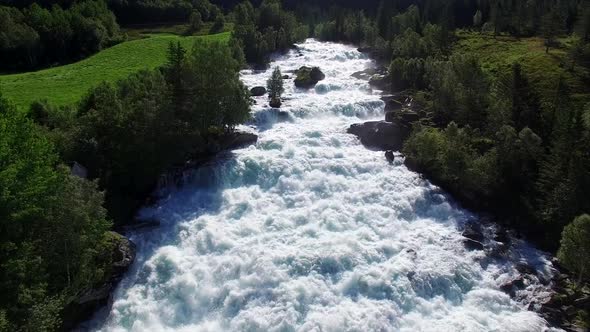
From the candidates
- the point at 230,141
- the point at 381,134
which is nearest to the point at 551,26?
the point at 381,134

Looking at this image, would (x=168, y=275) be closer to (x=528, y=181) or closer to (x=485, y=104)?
(x=528, y=181)

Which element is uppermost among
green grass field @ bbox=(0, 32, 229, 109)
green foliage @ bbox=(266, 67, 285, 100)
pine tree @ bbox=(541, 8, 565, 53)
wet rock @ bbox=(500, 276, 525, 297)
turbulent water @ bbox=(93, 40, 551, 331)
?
pine tree @ bbox=(541, 8, 565, 53)

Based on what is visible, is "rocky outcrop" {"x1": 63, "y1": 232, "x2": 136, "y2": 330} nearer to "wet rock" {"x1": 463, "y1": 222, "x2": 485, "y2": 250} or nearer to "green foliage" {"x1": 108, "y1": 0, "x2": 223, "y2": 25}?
"wet rock" {"x1": 463, "y1": 222, "x2": 485, "y2": 250}

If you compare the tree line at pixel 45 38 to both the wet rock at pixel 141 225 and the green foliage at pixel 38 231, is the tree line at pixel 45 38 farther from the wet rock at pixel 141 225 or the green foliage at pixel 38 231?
the green foliage at pixel 38 231

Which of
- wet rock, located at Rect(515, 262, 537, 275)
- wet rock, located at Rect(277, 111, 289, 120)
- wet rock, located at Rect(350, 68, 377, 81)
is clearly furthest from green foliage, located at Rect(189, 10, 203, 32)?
wet rock, located at Rect(515, 262, 537, 275)

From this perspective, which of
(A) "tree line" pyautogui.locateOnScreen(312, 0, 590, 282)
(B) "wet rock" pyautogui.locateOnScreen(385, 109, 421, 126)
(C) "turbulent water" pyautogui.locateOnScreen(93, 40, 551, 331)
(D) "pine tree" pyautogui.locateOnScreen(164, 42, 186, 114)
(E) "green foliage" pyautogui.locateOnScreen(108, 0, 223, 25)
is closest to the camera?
(C) "turbulent water" pyautogui.locateOnScreen(93, 40, 551, 331)

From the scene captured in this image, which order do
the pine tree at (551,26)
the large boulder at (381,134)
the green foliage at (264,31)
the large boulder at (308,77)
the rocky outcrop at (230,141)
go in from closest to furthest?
the rocky outcrop at (230,141) < the large boulder at (381,134) < the large boulder at (308,77) < the green foliage at (264,31) < the pine tree at (551,26)

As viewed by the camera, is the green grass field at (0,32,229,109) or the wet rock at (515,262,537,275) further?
the green grass field at (0,32,229,109)

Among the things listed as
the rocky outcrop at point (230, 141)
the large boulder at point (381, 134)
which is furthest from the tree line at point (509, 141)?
the rocky outcrop at point (230, 141)
